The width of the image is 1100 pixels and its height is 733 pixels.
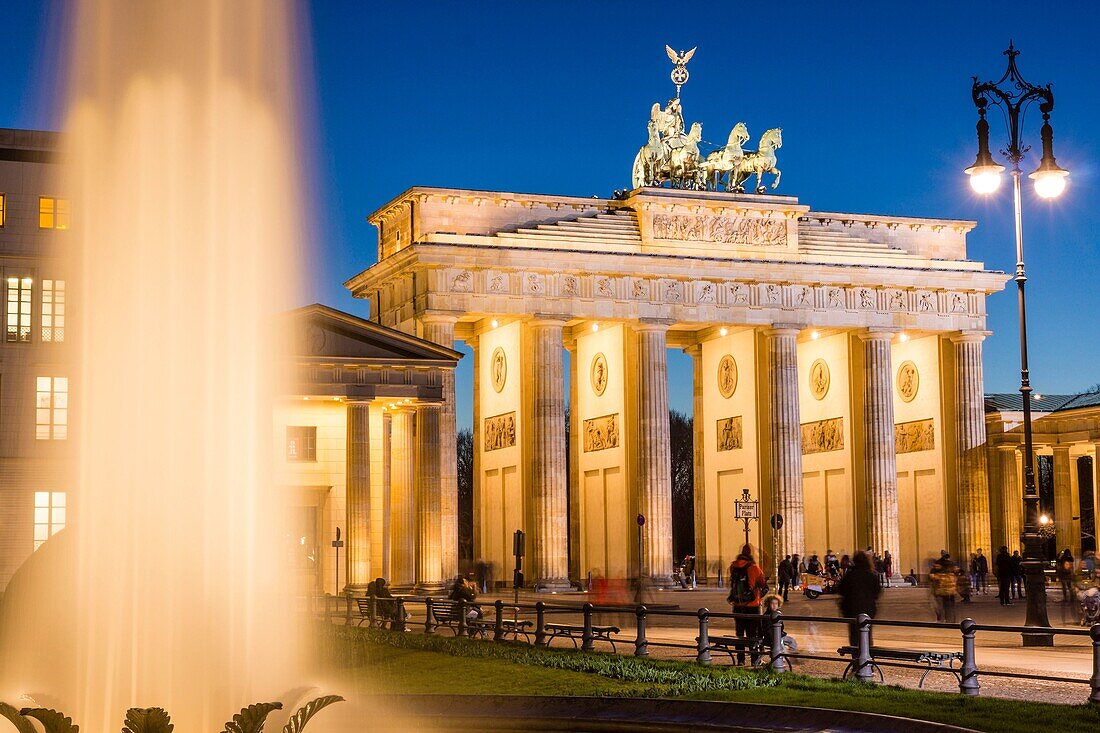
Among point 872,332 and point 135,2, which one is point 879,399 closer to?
point 872,332

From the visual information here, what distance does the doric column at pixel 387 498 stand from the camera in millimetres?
63938

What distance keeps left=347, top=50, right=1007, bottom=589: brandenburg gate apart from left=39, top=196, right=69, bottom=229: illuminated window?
76.6 ft

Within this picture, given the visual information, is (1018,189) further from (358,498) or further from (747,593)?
(358,498)

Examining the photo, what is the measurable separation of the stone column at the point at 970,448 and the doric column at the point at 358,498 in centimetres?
3281

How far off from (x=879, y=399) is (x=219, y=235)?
2438 inches

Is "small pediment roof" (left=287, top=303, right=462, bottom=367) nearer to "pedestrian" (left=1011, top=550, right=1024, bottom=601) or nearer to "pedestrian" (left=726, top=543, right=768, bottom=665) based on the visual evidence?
"pedestrian" (left=1011, top=550, right=1024, bottom=601)

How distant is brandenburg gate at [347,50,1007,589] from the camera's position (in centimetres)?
7238

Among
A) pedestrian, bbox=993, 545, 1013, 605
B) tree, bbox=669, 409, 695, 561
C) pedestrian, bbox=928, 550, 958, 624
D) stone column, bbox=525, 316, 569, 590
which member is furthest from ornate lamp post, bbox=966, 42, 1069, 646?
tree, bbox=669, 409, 695, 561

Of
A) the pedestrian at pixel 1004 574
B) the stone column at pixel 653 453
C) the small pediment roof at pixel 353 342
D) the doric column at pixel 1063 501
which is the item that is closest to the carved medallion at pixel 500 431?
the stone column at pixel 653 453

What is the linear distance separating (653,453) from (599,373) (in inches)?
301

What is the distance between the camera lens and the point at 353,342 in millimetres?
57938

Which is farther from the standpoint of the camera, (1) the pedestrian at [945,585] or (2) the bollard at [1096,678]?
(1) the pedestrian at [945,585]

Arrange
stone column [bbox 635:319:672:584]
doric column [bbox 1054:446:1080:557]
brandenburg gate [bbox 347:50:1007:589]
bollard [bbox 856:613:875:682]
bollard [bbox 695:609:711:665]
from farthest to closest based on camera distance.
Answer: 1. doric column [bbox 1054:446:1080:557]
2. stone column [bbox 635:319:672:584]
3. brandenburg gate [bbox 347:50:1007:589]
4. bollard [bbox 695:609:711:665]
5. bollard [bbox 856:613:875:682]

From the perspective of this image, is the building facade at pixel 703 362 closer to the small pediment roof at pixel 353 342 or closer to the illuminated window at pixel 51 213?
the small pediment roof at pixel 353 342
